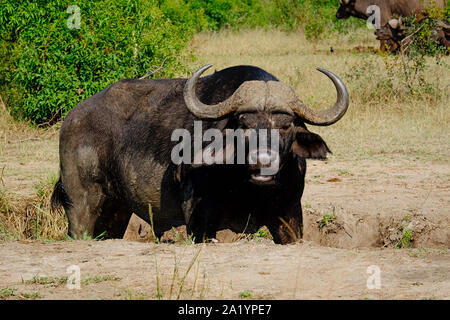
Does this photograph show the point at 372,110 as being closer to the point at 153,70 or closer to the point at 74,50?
the point at 153,70

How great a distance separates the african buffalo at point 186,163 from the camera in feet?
16.8

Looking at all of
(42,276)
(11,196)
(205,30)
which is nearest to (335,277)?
(42,276)

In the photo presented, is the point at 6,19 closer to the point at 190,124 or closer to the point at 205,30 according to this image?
the point at 190,124

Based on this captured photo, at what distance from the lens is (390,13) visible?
1756cm

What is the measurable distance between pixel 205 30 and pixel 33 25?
13465mm

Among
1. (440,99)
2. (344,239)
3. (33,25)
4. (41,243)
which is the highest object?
(33,25)

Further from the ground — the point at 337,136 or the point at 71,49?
the point at 71,49

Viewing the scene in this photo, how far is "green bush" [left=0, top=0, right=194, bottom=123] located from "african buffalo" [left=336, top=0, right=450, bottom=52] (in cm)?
760

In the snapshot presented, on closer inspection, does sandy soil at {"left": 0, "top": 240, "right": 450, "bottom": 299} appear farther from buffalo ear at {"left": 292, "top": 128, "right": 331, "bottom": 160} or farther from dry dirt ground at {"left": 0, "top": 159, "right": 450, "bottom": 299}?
buffalo ear at {"left": 292, "top": 128, "right": 331, "bottom": 160}

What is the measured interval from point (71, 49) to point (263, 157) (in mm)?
6043

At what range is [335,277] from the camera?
157 inches

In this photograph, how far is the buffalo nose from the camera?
468 centimetres

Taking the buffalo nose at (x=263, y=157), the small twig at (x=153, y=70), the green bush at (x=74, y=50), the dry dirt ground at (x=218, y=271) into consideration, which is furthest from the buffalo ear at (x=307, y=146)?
the green bush at (x=74, y=50)

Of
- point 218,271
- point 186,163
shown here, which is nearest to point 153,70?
point 186,163
